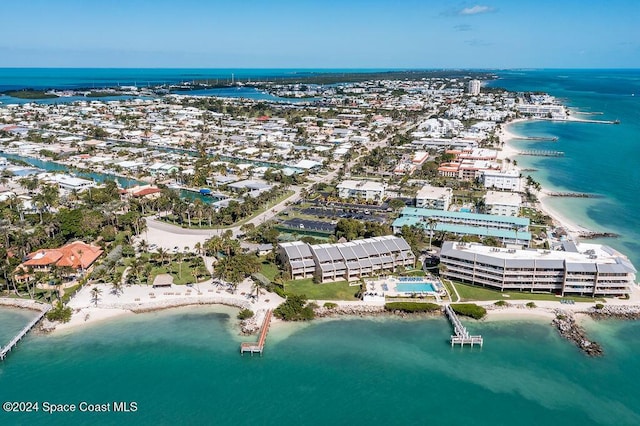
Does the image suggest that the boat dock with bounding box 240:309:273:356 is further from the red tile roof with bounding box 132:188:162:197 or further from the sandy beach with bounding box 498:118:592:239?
the sandy beach with bounding box 498:118:592:239

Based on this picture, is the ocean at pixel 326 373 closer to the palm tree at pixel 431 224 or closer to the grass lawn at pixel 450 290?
the grass lawn at pixel 450 290

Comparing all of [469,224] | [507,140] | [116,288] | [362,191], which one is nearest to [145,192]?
[116,288]

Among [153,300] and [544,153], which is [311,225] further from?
[544,153]

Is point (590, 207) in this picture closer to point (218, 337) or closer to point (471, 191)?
point (471, 191)

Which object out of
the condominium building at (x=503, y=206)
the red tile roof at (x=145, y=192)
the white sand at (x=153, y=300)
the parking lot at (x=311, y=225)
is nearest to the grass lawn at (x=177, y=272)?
the white sand at (x=153, y=300)

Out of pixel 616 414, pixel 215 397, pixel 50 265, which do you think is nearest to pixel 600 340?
pixel 616 414

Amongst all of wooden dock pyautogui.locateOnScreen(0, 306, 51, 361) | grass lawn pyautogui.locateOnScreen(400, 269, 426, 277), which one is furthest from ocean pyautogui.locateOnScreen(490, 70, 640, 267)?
wooden dock pyautogui.locateOnScreen(0, 306, 51, 361)
